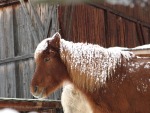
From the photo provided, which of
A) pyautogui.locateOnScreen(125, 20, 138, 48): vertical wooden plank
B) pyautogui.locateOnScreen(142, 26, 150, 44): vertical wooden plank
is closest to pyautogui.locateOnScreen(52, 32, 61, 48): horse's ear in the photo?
pyautogui.locateOnScreen(125, 20, 138, 48): vertical wooden plank

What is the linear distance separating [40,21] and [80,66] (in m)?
8.10

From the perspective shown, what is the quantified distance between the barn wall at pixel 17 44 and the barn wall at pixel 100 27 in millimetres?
495

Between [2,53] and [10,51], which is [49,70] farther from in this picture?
[2,53]

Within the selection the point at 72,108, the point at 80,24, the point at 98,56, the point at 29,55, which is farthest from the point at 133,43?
the point at 98,56

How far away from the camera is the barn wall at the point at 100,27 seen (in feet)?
41.3

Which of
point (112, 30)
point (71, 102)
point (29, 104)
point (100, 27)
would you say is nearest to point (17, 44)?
point (100, 27)

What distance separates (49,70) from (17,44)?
891cm

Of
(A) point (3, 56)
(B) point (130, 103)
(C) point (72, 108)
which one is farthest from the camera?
(A) point (3, 56)

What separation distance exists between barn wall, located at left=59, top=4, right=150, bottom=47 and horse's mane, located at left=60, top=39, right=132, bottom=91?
24.3 ft

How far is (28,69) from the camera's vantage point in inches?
521

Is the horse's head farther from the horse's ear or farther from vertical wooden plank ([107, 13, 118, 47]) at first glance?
vertical wooden plank ([107, 13, 118, 47])

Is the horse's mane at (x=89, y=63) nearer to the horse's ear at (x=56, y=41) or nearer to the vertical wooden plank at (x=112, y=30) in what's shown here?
the horse's ear at (x=56, y=41)

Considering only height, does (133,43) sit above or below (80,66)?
above

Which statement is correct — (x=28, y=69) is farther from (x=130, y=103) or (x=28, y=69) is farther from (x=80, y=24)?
(x=130, y=103)
